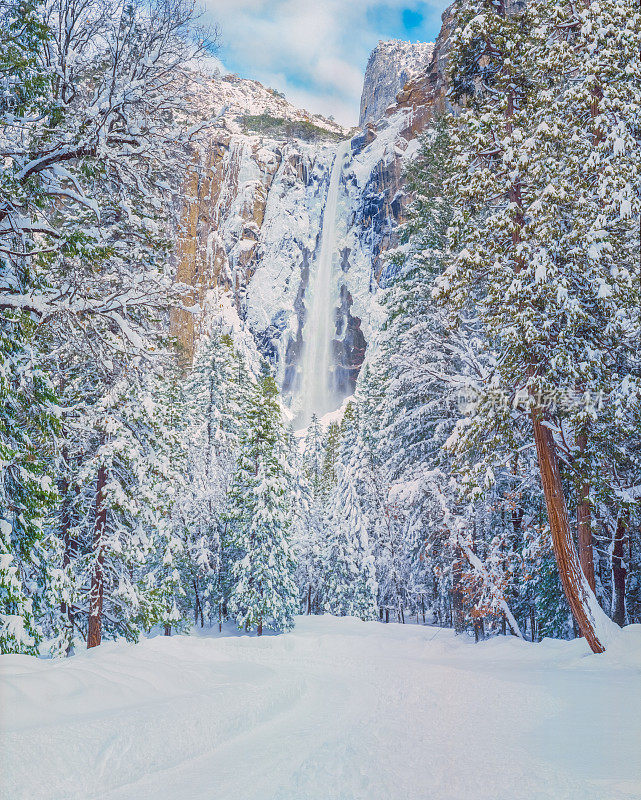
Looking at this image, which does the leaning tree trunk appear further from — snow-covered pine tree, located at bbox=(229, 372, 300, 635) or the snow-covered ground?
snow-covered pine tree, located at bbox=(229, 372, 300, 635)

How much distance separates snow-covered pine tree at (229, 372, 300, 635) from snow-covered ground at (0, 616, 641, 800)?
47.1ft

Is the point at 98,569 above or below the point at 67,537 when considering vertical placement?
below

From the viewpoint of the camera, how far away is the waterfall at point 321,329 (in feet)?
355

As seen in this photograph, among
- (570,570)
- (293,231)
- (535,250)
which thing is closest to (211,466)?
(570,570)

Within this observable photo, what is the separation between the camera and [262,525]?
881 inches

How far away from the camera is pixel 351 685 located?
25.6 ft

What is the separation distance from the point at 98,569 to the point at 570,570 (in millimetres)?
10122

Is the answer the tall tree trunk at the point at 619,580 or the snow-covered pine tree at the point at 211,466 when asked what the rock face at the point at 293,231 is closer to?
the snow-covered pine tree at the point at 211,466

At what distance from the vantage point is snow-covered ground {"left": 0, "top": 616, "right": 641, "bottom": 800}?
3.39 meters

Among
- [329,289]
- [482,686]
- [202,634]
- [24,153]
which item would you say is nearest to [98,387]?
[24,153]

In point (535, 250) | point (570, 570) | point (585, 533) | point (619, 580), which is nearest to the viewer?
point (570, 570)

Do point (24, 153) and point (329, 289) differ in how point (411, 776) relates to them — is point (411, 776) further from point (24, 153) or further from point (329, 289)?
point (329, 289)

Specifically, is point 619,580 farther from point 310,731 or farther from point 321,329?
point 321,329

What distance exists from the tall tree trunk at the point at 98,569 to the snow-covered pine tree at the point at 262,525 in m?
10.6
